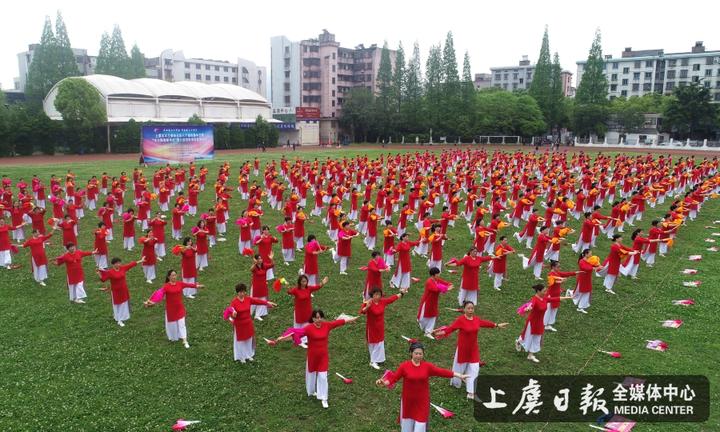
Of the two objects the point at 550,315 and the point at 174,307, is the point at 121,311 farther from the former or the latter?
the point at 550,315

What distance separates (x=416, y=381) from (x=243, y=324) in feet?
11.2

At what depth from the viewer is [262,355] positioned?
8570 millimetres

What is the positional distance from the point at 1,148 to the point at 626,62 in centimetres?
9152

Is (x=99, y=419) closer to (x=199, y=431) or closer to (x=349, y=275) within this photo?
(x=199, y=431)

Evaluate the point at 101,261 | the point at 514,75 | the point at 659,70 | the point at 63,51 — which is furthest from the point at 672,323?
the point at 514,75

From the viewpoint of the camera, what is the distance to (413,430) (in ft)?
19.5

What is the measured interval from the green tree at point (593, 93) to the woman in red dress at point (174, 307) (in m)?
64.7

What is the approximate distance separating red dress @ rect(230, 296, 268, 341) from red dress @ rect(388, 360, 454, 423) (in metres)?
3.06

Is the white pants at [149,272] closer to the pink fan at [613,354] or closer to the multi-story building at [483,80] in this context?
the pink fan at [613,354]

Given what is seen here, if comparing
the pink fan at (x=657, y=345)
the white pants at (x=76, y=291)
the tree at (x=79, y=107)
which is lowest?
the pink fan at (x=657, y=345)

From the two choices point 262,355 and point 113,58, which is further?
point 113,58

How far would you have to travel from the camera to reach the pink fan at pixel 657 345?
29.3 ft

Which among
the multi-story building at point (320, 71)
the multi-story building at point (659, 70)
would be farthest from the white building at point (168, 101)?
the multi-story building at point (659, 70)

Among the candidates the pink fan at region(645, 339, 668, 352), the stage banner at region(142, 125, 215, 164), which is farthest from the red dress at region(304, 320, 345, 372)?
the stage banner at region(142, 125, 215, 164)
